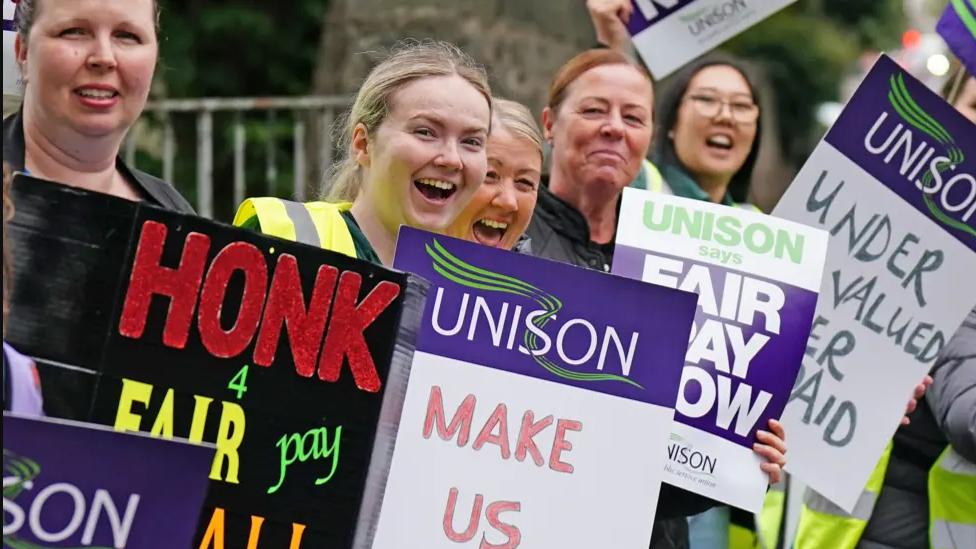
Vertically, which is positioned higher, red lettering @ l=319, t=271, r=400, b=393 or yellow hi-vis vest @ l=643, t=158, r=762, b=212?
yellow hi-vis vest @ l=643, t=158, r=762, b=212

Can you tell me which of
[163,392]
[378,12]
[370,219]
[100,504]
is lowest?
[100,504]

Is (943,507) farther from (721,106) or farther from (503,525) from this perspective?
(503,525)

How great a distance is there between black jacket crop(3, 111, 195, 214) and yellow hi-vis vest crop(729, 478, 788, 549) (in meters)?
1.93

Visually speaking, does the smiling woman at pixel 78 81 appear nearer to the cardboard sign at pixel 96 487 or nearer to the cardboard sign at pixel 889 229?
the cardboard sign at pixel 96 487

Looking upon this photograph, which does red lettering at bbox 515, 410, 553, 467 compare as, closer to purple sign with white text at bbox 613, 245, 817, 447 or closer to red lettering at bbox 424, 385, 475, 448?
red lettering at bbox 424, 385, 475, 448

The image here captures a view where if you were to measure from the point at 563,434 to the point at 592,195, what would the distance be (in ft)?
4.01

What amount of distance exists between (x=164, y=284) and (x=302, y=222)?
563 mm

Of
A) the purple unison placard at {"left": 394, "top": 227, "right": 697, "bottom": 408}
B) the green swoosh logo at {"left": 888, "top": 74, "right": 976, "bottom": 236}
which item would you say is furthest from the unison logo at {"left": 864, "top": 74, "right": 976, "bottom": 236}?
the purple unison placard at {"left": 394, "top": 227, "right": 697, "bottom": 408}

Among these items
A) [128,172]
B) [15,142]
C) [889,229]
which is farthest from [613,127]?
[15,142]

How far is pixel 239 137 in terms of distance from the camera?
23.8 feet

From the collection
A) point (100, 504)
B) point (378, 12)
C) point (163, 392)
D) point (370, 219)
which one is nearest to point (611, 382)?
point (370, 219)

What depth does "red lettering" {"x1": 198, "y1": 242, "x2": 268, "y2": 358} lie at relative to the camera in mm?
2350

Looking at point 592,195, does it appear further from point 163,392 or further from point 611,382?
point 163,392

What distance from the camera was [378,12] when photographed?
7164mm
